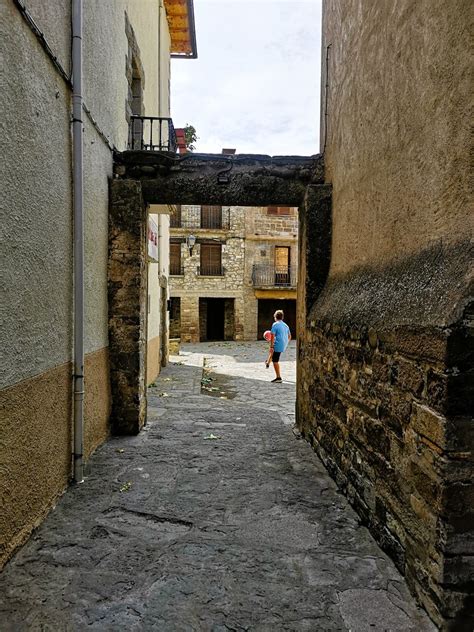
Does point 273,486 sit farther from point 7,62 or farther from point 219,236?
point 219,236

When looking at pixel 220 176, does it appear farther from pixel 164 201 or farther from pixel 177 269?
pixel 177 269

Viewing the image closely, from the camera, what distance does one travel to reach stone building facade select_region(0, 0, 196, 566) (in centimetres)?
241

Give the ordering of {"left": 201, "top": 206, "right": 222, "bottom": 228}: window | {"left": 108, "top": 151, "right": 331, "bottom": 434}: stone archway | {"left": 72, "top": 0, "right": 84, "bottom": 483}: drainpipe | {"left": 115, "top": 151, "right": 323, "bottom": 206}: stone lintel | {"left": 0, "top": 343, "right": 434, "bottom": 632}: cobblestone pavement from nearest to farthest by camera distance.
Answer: {"left": 0, "top": 343, "right": 434, "bottom": 632}: cobblestone pavement
{"left": 72, "top": 0, "right": 84, "bottom": 483}: drainpipe
{"left": 108, "top": 151, "right": 331, "bottom": 434}: stone archway
{"left": 115, "top": 151, "right": 323, "bottom": 206}: stone lintel
{"left": 201, "top": 206, "right": 222, "bottom": 228}: window

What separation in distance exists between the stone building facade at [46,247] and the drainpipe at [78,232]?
0.16 ft

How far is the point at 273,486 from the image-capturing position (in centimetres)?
352

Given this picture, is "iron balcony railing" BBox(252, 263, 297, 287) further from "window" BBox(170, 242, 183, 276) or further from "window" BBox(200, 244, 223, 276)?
"window" BBox(170, 242, 183, 276)

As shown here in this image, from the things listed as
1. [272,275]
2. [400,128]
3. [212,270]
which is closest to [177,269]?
[212,270]

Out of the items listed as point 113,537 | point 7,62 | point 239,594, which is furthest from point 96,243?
point 239,594

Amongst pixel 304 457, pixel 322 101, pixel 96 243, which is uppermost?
pixel 322 101

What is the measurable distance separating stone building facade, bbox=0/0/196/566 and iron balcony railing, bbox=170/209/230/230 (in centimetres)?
1690

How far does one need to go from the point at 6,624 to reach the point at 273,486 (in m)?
2.09

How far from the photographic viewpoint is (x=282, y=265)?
2264 cm

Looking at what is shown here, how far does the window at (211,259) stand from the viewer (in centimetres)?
2203

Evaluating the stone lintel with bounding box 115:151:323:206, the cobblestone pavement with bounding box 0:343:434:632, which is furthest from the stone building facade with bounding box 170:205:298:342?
the cobblestone pavement with bounding box 0:343:434:632
